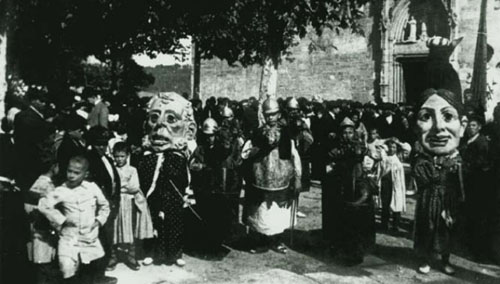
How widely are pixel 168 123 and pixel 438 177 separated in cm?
285

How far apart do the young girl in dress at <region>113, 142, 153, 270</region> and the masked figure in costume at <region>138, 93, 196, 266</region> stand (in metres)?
0.16

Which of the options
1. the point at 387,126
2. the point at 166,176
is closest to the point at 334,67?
the point at 387,126

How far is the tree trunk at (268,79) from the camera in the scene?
1135 centimetres

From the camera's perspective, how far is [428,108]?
19.6 ft

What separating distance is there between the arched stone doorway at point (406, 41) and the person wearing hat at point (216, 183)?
42.0ft

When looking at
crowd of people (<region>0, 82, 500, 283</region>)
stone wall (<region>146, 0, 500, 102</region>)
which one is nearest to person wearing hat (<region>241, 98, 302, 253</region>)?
crowd of people (<region>0, 82, 500, 283</region>)

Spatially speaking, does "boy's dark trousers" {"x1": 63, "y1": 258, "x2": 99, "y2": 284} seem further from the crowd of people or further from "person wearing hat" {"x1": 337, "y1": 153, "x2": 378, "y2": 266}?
"person wearing hat" {"x1": 337, "y1": 153, "x2": 378, "y2": 266}

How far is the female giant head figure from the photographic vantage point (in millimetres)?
5848

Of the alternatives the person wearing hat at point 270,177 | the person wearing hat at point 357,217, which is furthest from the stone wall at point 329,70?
the person wearing hat at point 357,217

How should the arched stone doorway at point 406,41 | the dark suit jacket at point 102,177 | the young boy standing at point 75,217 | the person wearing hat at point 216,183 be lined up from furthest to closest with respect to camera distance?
the arched stone doorway at point 406,41 < the person wearing hat at point 216,183 < the dark suit jacket at point 102,177 < the young boy standing at point 75,217

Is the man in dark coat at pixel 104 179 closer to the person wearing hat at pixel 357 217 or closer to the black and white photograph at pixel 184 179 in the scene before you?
the black and white photograph at pixel 184 179

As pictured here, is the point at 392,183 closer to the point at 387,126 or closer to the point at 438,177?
the point at 438,177

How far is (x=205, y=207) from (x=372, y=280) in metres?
2.06

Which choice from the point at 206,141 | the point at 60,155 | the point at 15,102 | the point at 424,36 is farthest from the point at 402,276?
the point at 424,36
